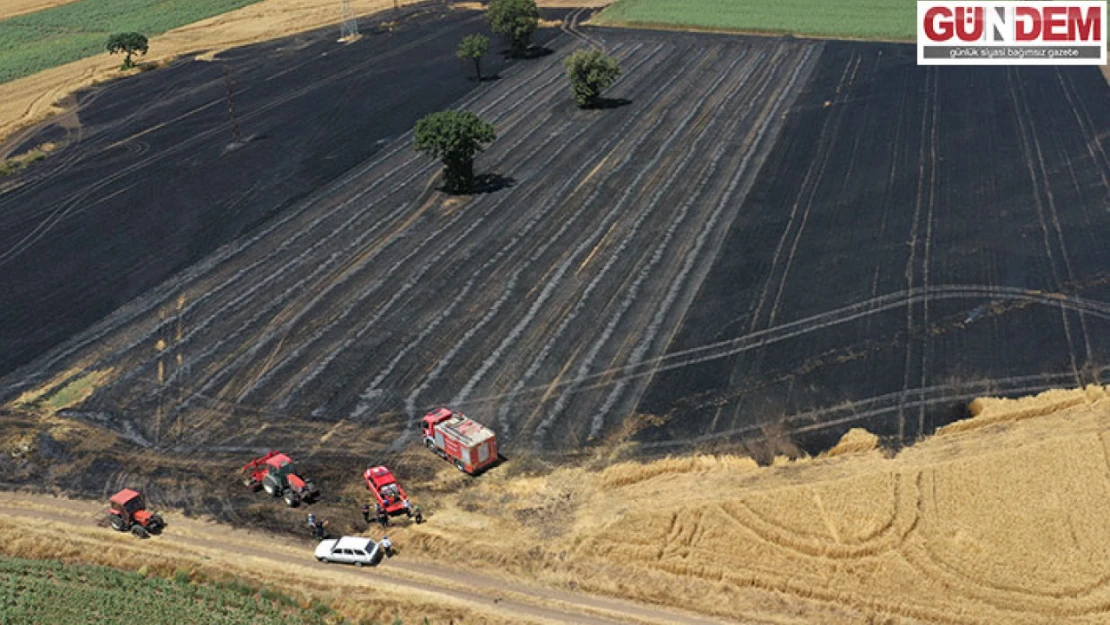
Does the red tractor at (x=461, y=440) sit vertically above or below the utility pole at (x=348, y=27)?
below

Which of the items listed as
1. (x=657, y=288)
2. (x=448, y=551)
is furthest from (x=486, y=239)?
(x=448, y=551)

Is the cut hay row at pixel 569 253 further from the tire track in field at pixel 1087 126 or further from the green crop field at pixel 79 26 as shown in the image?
the green crop field at pixel 79 26

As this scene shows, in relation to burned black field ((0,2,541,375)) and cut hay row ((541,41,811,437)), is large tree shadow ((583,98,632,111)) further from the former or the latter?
burned black field ((0,2,541,375))

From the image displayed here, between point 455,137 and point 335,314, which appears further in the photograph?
point 455,137

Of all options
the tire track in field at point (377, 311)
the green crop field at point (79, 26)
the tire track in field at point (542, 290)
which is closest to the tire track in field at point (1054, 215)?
the tire track in field at point (542, 290)

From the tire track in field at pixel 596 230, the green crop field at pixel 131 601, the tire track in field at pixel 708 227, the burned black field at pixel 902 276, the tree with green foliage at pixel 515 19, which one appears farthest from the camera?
the tree with green foliage at pixel 515 19

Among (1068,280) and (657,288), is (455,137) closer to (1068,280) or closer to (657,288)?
(657,288)

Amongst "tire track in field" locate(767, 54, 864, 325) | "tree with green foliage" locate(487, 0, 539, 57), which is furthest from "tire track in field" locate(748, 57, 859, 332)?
"tree with green foliage" locate(487, 0, 539, 57)
